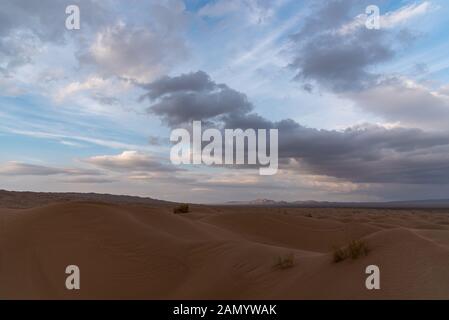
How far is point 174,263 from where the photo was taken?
281 inches

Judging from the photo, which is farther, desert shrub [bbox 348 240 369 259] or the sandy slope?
desert shrub [bbox 348 240 369 259]

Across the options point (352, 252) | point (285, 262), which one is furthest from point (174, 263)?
point (352, 252)

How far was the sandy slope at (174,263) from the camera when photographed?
18.0 ft

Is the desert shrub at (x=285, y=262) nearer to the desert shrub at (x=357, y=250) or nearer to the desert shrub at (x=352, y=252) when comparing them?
the desert shrub at (x=352, y=252)

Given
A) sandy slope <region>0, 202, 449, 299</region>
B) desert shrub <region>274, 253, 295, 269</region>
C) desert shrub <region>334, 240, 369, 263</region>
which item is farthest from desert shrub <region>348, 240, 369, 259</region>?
desert shrub <region>274, 253, 295, 269</region>

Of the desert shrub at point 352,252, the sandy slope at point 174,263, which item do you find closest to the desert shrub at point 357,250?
the desert shrub at point 352,252

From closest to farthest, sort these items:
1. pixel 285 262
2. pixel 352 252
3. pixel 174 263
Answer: pixel 352 252 < pixel 285 262 < pixel 174 263

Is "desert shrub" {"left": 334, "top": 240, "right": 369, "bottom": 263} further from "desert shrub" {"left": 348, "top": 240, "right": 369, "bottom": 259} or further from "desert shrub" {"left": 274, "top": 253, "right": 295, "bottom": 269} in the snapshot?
"desert shrub" {"left": 274, "top": 253, "right": 295, "bottom": 269}

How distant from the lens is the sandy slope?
18.0ft

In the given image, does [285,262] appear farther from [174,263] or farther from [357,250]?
[174,263]
